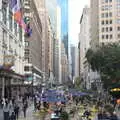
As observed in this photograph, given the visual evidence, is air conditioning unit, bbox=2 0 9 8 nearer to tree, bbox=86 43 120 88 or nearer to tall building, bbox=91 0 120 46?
tree, bbox=86 43 120 88

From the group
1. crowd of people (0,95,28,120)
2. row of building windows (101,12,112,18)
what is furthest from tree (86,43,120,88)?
row of building windows (101,12,112,18)

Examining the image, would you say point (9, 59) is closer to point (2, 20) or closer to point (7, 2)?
point (2, 20)

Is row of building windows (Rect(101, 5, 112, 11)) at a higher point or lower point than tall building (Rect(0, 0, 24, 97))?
higher

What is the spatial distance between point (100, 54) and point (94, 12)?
314 feet

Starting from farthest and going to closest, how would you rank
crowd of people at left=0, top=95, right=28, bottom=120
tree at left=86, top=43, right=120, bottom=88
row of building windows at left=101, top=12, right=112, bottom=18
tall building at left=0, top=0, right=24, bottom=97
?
row of building windows at left=101, top=12, right=112, bottom=18, tree at left=86, top=43, right=120, bottom=88, tall building at left=0, top=0, right=24, bottom=97, crowd of people at left=0, top=95, right=28, bottom=120

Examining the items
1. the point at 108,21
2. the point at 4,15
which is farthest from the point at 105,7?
the point at 4,15

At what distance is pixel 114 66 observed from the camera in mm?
70938

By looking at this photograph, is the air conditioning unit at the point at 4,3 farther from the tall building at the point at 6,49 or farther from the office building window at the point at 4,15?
the office building window at the point at 4,15

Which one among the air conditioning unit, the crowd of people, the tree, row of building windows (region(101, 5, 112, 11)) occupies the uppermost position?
row of building windows (region(101, 5, 112, 11))

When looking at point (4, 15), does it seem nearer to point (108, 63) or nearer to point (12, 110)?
point (108, 63)

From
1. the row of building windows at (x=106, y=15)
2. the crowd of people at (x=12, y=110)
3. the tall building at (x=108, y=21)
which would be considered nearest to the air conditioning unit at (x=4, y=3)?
the crowd of people at (x=12, y=110)

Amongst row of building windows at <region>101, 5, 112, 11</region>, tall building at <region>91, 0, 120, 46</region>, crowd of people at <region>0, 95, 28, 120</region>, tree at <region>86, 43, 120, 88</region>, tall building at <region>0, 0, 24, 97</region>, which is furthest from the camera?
row of building windows at <region>101, 5, 112, 11</region>

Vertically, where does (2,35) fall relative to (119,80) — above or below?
above

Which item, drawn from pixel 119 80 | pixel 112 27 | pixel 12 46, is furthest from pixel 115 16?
pixel 119 80
